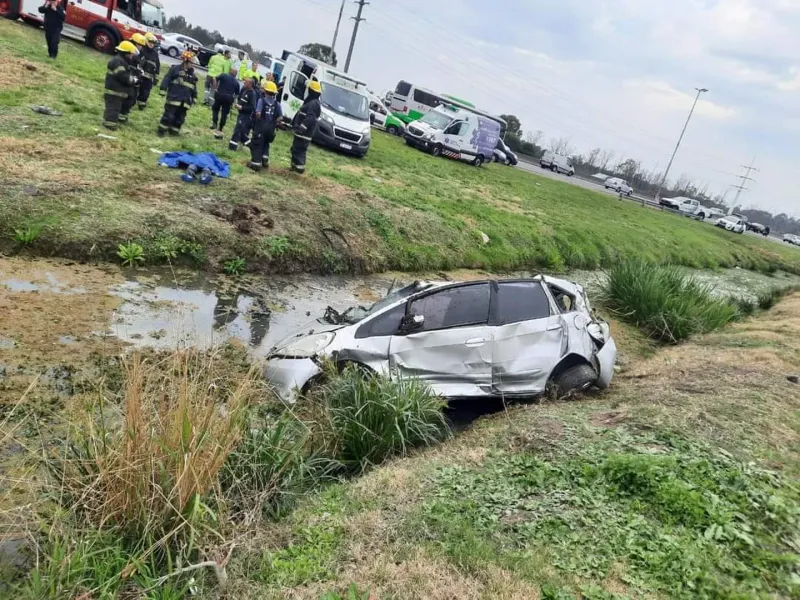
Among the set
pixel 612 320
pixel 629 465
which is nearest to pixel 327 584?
pixel 629 465

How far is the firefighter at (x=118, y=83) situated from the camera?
11312mm

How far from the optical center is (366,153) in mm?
19453

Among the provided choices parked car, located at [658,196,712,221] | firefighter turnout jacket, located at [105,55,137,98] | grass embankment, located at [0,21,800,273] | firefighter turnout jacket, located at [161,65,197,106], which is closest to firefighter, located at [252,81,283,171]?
grass embankment, located at [0,21,800,273]

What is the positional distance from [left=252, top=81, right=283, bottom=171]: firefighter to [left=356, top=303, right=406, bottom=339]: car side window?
301 inches

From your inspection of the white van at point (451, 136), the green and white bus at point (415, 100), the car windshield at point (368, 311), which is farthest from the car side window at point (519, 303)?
the green and white bus at point (415, 100)

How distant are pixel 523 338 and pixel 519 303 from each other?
425 mm

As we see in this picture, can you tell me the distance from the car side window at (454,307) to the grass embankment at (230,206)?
174 inches

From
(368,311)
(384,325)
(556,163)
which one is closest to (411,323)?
(384,325)

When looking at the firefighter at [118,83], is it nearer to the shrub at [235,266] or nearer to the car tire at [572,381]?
the shrub at [235,266]

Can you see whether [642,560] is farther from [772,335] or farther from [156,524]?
[772,335]

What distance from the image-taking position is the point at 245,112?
13.5 m

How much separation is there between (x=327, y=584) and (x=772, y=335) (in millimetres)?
10376

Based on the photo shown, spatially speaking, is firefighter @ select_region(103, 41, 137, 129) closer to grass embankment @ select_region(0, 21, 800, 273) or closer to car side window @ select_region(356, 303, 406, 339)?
grass embankment @ select_region(0, 21, 800, 273)

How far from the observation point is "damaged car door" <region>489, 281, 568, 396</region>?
6.27 metres
